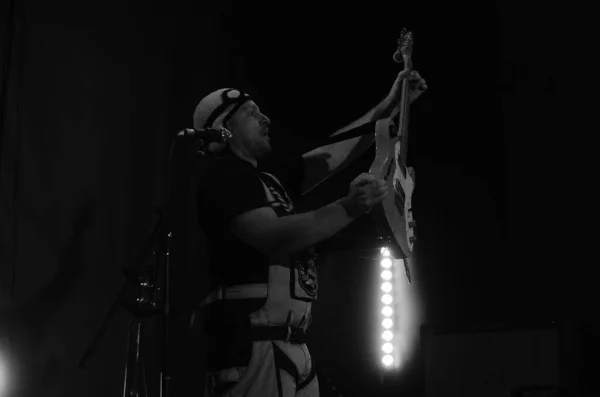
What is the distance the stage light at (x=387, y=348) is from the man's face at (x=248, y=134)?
205cm

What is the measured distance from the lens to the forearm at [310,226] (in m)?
1.97

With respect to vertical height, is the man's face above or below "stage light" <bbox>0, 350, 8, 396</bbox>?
above

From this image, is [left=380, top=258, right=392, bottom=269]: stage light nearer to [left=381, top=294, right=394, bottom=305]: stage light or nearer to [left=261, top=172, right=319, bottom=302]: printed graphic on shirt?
[left=381, top=294, right=394, bottom=305]: stage light

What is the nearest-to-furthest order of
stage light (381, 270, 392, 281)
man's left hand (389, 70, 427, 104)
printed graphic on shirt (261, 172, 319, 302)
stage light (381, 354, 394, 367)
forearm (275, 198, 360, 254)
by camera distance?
forearm (275, 198, 360, 254) → printed graphic on shirt (261, 172, 319, 302) → man's left hand (389, 70, 427, 104) → stage light (381, 354, 394, 367) → stage light (381, 270, 392, 281)

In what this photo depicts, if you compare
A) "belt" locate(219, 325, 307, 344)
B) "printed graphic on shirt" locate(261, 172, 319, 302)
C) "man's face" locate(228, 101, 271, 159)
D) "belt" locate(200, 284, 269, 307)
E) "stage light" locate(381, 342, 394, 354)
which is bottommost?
"stage light" locate(381, 342, 394, 354)

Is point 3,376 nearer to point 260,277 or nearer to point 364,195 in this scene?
point 260,277

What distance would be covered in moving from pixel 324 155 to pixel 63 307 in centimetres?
158

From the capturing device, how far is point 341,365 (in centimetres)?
401

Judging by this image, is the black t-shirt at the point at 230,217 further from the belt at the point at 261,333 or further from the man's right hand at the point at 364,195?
the man's right hand at the point at 364,195

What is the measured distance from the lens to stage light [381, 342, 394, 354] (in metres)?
4.06

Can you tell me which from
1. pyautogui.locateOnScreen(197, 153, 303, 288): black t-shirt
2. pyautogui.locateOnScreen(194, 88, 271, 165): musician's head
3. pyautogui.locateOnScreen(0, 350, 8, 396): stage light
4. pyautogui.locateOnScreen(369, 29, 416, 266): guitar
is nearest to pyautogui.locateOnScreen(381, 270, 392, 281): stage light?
pyautogui.locateOnScreen(369, 29, 416, 266): guitar

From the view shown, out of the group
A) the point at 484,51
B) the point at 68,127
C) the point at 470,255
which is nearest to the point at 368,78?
the point at 484,51

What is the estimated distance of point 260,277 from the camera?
6.75 feet

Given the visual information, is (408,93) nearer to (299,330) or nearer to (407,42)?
(407,42)
